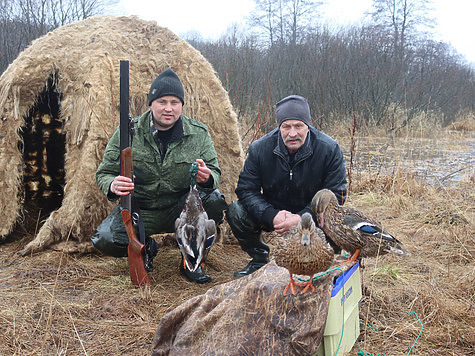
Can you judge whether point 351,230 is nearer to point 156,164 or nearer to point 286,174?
point 286,174

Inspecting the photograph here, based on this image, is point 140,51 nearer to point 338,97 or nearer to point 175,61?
point 175,61

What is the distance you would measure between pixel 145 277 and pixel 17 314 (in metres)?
1.00

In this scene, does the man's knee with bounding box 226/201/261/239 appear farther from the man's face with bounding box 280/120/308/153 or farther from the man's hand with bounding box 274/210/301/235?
the man's face with bounding box 280/120/308/153

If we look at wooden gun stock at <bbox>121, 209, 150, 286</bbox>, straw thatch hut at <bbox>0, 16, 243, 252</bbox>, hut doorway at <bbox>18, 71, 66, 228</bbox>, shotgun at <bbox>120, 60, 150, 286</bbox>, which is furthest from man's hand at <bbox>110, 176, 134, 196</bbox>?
hut doorway at <bbox>18, 71, 66, 228</bbox>

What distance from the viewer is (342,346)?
253cm

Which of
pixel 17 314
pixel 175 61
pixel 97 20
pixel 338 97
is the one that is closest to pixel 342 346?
pixel 17 314

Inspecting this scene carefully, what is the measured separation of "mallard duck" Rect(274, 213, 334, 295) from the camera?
7.94 ft

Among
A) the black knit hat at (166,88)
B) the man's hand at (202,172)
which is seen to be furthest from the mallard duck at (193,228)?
the black knit hat at (166,88)

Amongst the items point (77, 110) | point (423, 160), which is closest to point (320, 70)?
point (423, 160)

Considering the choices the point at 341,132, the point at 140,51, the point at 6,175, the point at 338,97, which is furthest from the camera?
the point at 338,97

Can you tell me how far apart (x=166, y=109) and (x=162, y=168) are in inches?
22.1

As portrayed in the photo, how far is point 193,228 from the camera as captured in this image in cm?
376

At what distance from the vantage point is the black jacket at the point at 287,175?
3904 millimetres

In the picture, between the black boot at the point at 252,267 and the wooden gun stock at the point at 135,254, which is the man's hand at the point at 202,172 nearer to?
the wooden gun stock at the point at 135,254
